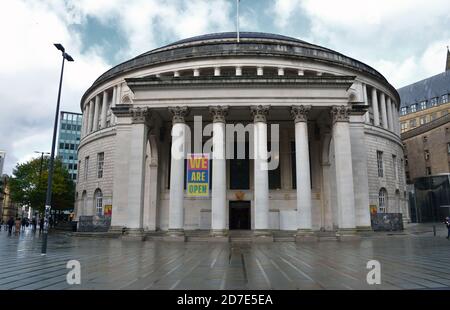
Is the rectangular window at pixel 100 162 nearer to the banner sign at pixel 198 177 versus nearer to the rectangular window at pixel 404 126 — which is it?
the banner sign at pixel 198 177

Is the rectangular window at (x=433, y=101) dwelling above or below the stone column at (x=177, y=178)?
above

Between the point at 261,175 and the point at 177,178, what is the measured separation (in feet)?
22.9

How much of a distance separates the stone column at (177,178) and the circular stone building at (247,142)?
9 centimetres

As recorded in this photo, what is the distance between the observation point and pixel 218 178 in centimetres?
2669

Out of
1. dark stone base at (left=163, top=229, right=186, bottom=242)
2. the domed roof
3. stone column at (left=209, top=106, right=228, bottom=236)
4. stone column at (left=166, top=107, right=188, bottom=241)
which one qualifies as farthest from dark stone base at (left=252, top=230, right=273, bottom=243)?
the domed roof

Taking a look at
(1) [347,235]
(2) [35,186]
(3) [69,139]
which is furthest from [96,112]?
(3) [69,139]

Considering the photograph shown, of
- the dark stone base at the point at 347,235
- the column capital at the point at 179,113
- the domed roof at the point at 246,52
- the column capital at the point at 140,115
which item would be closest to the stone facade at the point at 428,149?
the domed roof at the point at 246,52

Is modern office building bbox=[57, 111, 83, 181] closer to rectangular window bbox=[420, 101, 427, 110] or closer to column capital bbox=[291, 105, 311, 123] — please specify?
column capital bbox=[291, 105, 311, 123]

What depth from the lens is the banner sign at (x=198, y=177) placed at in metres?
27.4

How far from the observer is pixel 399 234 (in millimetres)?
31203

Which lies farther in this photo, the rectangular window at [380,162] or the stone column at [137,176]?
the rectangular window at [380,162]

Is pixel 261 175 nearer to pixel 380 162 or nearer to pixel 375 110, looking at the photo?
pixel 380 162

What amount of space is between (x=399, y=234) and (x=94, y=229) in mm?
30171
